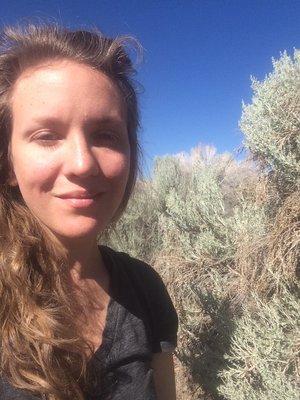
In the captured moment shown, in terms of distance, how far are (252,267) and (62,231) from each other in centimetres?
201

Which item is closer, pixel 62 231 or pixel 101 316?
pixel 62 231

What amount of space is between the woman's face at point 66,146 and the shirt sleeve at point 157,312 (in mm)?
418

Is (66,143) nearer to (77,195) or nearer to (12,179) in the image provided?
(77,195)

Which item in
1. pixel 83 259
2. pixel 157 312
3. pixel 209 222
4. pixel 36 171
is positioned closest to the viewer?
pixel 36 171

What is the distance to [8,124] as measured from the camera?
1.05m

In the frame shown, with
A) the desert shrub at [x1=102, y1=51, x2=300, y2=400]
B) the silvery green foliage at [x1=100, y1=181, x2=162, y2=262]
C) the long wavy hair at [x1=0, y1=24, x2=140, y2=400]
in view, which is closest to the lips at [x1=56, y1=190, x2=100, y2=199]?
the long wavy hair at [x1=0, y1=24, x2=140, y2=400]

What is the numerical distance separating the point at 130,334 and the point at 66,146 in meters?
0.66

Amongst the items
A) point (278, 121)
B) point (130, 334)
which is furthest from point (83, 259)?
point (278, 121)

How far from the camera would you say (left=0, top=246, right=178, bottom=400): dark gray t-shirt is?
1064 mm

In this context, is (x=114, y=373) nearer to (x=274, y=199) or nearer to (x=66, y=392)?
(x=66, y=392)

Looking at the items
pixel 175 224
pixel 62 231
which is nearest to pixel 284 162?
pixel 175 224

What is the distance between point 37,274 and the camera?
1.09 metres

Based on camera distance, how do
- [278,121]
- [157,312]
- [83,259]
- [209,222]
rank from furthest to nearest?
[209,222]
[278,121]
[157,312]
[83,259]

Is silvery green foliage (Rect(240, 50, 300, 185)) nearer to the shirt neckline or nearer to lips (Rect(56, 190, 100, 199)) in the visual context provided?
the shirt neckline
